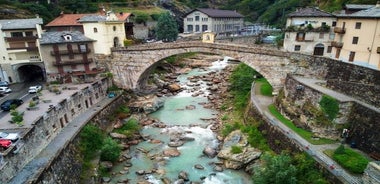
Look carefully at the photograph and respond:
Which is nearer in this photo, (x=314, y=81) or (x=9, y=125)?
(x=9, y=125)

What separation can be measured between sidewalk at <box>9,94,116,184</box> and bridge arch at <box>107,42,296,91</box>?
9538 millimetres

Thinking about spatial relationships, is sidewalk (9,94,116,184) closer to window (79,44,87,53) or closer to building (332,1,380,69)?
window (79,44,87,53)

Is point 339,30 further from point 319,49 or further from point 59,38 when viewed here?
point 59,38

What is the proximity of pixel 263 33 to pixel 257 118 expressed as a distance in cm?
4770

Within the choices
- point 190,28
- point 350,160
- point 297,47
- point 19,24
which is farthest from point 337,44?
point 190,28

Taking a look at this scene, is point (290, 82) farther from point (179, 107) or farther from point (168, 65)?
point (168, 65)

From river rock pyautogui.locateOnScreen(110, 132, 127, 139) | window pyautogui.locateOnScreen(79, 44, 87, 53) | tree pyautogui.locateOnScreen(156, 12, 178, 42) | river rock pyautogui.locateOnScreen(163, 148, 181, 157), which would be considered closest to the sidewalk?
river rock pyautogui.locateOnScreen(110, 132, 127, 139)

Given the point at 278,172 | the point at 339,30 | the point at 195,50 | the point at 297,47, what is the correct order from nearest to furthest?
the point at 278,172 → the point at 339,30 → the point at 195,50 → the point at 297,47

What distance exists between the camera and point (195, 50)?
107ft

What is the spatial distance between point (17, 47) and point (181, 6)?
200 ft

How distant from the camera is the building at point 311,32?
3316cm

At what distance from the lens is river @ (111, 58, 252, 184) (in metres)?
20.4

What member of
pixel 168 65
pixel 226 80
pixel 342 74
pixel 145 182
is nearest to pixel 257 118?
pixel 342 74

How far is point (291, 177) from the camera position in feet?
52.0
